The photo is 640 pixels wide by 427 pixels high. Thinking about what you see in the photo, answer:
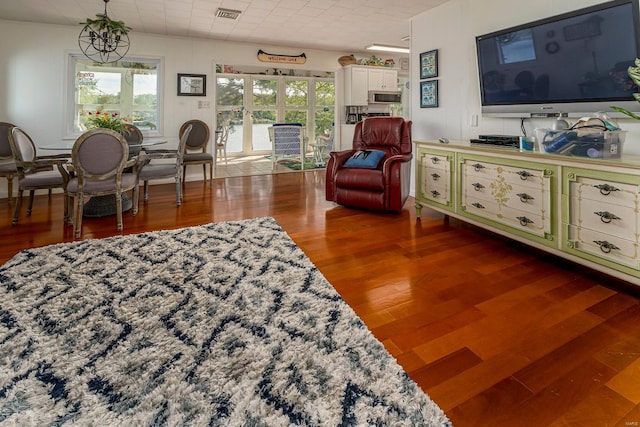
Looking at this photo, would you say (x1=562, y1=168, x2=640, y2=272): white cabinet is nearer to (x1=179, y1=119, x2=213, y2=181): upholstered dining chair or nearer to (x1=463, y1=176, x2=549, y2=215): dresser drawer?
(x1=463, y1=176, x2=549, y2=215): dresser drawer

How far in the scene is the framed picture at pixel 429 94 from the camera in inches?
171

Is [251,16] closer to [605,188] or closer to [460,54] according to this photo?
[460,54]

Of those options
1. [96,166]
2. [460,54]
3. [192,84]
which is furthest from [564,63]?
[192,84]

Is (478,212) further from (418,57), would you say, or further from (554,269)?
(418,57)

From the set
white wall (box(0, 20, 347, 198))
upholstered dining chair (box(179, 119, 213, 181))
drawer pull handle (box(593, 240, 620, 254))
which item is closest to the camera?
drawer pull handle (box(593, 240, 620, 254))

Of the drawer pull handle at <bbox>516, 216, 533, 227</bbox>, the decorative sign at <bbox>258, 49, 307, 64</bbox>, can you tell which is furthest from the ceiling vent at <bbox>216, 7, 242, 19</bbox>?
the drawer pull handle at <bbox>516, 216, 533, 227</bbox>

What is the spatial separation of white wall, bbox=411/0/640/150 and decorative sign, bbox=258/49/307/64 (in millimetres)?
2771

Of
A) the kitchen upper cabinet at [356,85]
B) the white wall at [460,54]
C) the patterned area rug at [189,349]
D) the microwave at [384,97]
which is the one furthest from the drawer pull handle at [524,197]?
the microwave at [384,97]

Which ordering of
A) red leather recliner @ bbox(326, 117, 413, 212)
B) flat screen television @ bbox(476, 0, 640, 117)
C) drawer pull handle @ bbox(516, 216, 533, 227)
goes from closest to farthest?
flat screen television @ bbox(476, 0, 640, 117)
drawer pull handle @ bbox(516, 216, 533, 227)
red leather recliner @ bbox(326, 117, 413, 212)

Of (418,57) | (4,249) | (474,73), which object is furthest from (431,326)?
(418,57)

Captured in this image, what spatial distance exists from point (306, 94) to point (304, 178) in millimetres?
4521

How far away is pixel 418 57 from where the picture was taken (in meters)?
4.62

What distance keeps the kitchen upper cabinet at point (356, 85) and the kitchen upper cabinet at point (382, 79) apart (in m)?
0.15

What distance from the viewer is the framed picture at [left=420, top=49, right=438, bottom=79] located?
14.1ft
